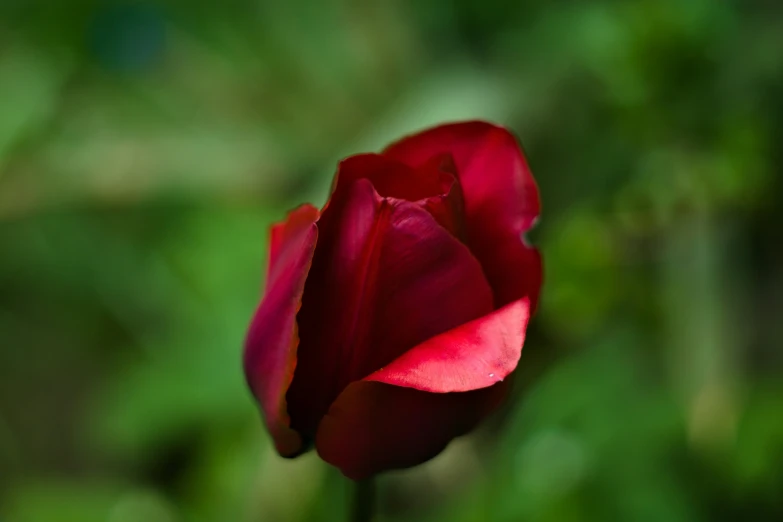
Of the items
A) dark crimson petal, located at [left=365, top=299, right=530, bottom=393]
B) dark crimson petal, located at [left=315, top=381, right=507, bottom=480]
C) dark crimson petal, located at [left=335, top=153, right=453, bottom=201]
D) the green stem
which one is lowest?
the green stem

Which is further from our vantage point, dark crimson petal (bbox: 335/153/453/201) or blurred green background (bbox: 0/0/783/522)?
blurred green background (bbox: 0/0/783/522)

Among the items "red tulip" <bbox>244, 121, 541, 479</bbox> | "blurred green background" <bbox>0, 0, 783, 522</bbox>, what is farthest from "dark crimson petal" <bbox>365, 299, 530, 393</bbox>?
"blurred green background" <bbox>0, 0, 783, 522</bbox>

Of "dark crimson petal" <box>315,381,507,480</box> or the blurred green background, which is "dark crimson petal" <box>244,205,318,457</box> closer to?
"dark crimson petal" <box>315,381,507,480</box>

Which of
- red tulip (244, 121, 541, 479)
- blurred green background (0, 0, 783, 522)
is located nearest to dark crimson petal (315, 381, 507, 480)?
red tulip (244, 121, 541, 479)

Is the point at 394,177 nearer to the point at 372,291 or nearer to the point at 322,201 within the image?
the point at 372,291

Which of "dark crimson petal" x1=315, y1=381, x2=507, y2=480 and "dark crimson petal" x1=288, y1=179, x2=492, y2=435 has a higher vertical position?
"dark crimson petal" x1=288, y1=179, x2=492, y2=435

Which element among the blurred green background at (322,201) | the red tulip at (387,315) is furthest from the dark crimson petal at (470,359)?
the blurred green background at (322,201)

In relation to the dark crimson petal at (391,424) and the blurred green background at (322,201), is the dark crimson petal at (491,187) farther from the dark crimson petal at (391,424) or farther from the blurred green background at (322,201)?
the blurred green background at (322,201)

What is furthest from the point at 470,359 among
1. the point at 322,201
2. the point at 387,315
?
the point at 322,201
